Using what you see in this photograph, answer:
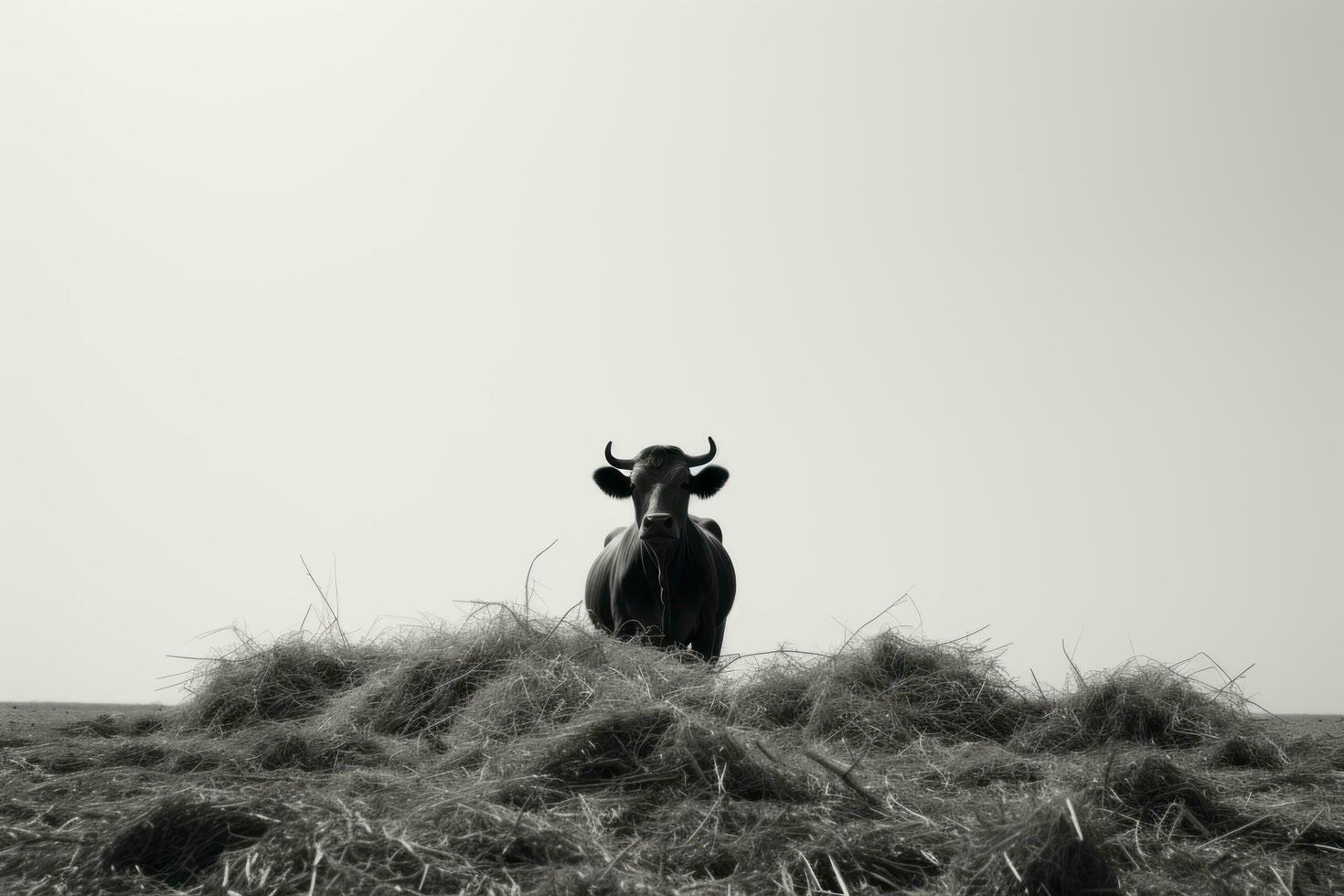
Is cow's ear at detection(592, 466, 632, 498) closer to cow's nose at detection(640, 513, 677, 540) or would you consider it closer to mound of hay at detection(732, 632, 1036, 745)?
cow's nose at detection(640, 513, 677, 540)

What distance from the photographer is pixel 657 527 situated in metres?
8.36

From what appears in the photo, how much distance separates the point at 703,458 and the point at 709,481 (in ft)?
1.25

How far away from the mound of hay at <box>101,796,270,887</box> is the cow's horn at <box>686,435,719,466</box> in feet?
20.8

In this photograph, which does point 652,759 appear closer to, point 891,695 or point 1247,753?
point 891,695

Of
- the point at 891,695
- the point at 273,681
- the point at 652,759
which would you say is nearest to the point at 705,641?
the point at 891,695

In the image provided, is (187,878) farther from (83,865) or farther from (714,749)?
(714,749)

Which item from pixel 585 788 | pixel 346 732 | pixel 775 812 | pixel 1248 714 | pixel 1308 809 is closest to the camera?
pixel 775 812

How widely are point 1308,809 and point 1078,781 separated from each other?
959 mm

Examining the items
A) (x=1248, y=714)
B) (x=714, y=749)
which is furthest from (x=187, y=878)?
(x=1248, y=714)

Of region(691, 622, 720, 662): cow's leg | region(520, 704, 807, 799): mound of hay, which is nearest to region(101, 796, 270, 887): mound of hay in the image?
region(520, 704, 807, 799): mound of hay

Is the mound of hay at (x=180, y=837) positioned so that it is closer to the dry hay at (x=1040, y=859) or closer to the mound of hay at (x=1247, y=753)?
the dry hay at (x=1040, y=859)

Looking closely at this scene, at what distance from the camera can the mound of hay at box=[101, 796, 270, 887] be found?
10.4 feet

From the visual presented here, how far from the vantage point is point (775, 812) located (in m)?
3.48

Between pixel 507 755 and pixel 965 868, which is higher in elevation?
pixel 507 755
